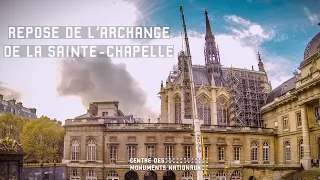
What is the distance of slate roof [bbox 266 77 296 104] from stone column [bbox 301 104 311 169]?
23.1 ft

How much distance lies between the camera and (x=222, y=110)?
53094 mm

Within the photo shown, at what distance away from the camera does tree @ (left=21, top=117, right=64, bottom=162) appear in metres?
48.5

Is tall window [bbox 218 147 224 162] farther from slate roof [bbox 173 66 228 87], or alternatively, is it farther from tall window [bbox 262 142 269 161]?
slate roof [bbox 173 66 228 87]

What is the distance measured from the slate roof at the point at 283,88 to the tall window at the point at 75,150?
25.5m

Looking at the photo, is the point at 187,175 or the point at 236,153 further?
the point at 236,153

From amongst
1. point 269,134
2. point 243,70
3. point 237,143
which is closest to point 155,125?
point 237,143

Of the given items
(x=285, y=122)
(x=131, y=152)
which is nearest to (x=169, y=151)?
(x=131, y=152)

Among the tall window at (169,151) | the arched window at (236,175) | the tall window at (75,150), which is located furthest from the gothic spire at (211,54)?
the tall window at (75,150)

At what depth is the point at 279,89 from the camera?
47.7 meters

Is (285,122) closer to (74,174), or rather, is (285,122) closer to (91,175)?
(91,175)

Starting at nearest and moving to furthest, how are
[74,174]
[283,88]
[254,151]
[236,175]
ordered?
[74,174], [236,175], [254,151], [283,88]

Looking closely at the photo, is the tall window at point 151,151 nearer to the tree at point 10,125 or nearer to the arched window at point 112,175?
the arched window at point 112,175

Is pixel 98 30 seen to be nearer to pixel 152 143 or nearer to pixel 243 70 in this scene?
pixel 152 143

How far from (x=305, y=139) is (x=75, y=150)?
23869mm
